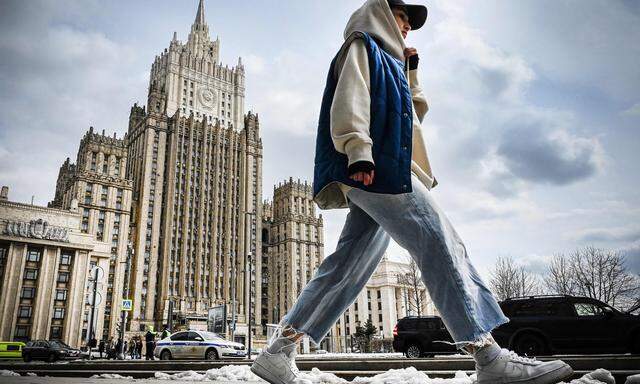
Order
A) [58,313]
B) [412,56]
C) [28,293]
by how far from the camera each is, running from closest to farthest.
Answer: [412,56] < [28,293] < [58,313]

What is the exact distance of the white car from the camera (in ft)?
56.7

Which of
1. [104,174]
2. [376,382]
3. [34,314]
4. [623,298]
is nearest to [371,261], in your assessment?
[376,382]

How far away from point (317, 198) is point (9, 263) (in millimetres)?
64520

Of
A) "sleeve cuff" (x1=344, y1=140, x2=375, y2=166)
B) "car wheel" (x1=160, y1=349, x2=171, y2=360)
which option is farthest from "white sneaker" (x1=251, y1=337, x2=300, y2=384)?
"car wheel" (x1=160, y1=349, x2=171, y2=360)

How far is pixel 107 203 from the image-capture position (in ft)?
240

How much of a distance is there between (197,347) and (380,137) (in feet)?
55.9

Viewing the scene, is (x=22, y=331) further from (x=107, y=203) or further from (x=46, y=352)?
(x=46, y=352)

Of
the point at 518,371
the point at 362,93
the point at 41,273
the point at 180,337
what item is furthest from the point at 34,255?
the point at 518,371

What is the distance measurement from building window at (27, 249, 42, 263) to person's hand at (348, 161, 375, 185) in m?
65.7

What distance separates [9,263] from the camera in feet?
180

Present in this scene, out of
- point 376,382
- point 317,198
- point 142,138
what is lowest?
point 376,382

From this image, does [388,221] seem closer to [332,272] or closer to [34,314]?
[332,272]

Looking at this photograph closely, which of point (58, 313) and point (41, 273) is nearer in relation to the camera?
point (41, 273)

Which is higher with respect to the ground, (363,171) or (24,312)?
(24,312)
